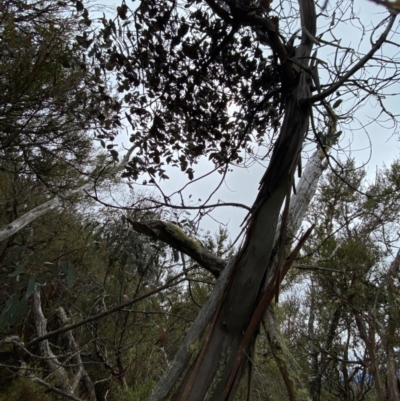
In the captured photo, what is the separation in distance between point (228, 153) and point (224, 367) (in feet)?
3.49

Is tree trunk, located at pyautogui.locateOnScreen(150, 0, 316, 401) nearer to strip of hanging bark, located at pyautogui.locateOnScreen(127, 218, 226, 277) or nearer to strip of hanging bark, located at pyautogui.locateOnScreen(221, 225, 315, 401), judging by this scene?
strip of hanging bark, located at pyautogui.locateOnScreen(221, 225, 315, 401)

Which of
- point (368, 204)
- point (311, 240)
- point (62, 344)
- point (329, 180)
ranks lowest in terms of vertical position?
point (62, 344)

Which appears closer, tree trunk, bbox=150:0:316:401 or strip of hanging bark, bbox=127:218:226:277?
tree trunk, bbox=150:0:316:401

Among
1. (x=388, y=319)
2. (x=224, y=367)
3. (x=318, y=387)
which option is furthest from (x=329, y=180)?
(x=224, y=367)

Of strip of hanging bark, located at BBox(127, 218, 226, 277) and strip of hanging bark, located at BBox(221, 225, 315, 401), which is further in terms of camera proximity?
strip of hanging bark, located at BBox(127, 218, 226, 277)

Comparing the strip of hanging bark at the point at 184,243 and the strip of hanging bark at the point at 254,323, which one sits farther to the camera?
the strip of hanging bark at the point at 184,243

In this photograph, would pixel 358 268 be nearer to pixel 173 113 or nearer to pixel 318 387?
pixel 318 387

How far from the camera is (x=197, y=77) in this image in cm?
158

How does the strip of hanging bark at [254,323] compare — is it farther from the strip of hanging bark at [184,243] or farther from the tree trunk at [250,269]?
the strip of hanging bark at [184,243]

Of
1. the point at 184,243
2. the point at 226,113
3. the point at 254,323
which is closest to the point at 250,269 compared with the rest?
the point at 254,323

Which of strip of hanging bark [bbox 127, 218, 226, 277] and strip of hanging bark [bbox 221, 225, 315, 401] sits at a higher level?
strip of hanging bark [bbox 127, 218, 226, 277]

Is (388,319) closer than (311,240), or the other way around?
(388,319)

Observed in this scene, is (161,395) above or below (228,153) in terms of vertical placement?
below

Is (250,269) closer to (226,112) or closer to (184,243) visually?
(184,243)
